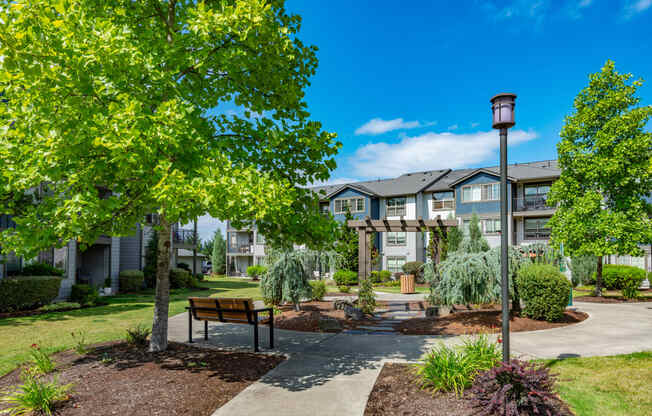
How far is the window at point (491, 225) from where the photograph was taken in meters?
33.7

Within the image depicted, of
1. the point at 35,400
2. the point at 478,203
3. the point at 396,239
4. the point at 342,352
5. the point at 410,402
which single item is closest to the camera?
the point at 35,400

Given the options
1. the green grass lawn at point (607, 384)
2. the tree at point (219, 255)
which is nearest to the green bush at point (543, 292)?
the green grass lawn at point (607, 384)

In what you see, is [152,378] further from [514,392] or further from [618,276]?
[618,276]

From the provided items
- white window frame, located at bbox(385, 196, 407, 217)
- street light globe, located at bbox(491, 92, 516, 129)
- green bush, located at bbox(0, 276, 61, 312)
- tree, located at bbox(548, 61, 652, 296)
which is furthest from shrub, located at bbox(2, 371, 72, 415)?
white window frame, located at bbox(385, 196, 407, 217)

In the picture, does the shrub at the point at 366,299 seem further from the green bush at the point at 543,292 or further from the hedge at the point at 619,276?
the hedge at the point at 619,276

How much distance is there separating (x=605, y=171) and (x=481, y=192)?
17.0 metres

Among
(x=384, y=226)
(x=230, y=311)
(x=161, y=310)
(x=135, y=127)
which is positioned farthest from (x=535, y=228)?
(x=135, y=127)

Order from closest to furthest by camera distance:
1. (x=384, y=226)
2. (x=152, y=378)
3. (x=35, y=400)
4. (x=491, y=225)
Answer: (x=35, y=400) < (x=152, y=378) < (x=384, y=226) < (x=491, y=225)

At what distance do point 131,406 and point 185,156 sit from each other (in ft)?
11.4

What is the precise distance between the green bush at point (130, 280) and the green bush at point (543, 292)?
20.6 meters

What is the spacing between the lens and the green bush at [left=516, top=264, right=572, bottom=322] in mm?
10531

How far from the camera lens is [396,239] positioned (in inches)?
1528

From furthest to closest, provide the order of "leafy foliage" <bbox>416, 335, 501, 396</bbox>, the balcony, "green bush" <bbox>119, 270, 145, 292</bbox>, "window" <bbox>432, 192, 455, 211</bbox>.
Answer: "window" <bbox>432, 192, 455, 211</bbox> → the balcony → "green bush" <bbox>119, 270, 145, 292</bbox> → "leafy foliage" <bbox>416, 335, 501, 396</bbox>

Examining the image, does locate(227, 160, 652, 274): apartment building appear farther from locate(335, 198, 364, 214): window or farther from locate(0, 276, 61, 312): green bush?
locate(0, 276, 61, 312): green bush
